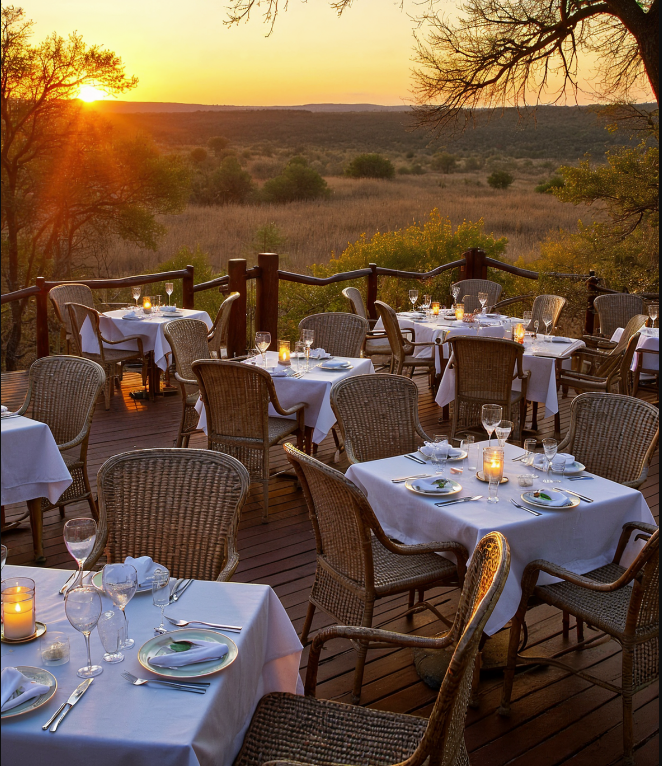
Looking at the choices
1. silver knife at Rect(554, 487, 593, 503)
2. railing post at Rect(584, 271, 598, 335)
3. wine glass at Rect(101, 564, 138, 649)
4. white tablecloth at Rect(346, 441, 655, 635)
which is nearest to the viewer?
wine glass at Rect(101, 564, 138, 649)

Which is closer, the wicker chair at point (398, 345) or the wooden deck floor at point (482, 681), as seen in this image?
the wooden deck floor at point (482, 681)

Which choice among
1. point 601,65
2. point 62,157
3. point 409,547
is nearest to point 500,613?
point 409,547

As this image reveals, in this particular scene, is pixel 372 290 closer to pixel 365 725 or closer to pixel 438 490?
pixel 438 490

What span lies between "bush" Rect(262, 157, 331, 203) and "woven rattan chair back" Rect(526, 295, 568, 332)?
19.3 m

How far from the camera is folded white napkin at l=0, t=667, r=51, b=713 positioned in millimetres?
1552

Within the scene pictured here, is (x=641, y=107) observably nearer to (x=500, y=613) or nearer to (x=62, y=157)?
(x=500, y=613)

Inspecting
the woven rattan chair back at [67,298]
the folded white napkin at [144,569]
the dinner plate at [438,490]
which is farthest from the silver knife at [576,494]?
the woven rattan chair back at [67,298]

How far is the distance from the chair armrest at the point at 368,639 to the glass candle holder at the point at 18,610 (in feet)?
2.53

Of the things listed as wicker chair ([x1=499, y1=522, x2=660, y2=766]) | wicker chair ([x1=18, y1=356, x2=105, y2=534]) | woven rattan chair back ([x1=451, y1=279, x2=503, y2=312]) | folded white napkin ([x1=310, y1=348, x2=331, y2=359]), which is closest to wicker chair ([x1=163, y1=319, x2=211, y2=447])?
folded white napkin ([x1=310, y1=348, x2=331, y2=359])

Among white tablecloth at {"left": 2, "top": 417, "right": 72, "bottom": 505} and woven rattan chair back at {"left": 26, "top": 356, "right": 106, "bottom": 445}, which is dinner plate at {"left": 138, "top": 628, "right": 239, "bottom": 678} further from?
woven rattan chair back at {"left": 26, "top": 356, "right": 106, "bottom": 445}

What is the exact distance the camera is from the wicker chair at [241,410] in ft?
14.5

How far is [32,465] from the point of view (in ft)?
12.2

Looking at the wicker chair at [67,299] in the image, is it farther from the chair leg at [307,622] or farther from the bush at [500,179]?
the bush at [500,179]

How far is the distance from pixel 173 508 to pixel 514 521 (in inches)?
46.6
